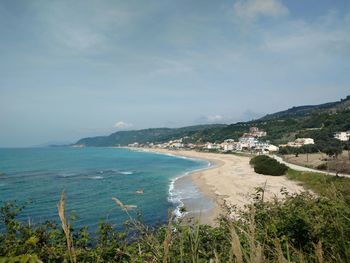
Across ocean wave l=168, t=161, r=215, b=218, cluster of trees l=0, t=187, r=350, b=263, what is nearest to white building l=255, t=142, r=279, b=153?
ocean wave l=168, t=161, r=215, b=218

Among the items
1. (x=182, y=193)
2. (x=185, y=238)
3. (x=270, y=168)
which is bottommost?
(x=270, y=168)

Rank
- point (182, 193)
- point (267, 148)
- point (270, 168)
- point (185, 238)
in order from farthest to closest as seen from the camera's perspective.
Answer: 1. point (267, 148)
2. point (270, 168)
3. point (182, 193)
4. point (185, 238)

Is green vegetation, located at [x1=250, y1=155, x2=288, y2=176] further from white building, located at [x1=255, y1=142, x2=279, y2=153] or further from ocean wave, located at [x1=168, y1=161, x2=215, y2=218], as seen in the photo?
white building, located at [x1=255, y1=142, x2=279, y2=153]

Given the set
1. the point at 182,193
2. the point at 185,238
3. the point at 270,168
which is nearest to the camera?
the point at 185,238

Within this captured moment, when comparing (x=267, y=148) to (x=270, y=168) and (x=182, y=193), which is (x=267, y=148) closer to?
(x=270, y=168)

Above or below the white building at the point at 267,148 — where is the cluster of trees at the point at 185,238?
above

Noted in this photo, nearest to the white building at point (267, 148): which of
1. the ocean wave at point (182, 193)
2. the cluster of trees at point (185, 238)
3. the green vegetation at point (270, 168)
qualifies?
the green vegetation at point (270, 168)

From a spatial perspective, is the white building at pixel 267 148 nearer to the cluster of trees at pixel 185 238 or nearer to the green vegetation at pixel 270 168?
the green vegetation at pixel 270 168

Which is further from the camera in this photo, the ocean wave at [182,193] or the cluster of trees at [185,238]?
the ocean wave at [182,193]

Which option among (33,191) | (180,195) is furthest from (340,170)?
(33,191)

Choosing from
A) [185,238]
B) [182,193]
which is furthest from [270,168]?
[185,238]

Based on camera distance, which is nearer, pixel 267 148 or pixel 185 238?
pixel 185 238
